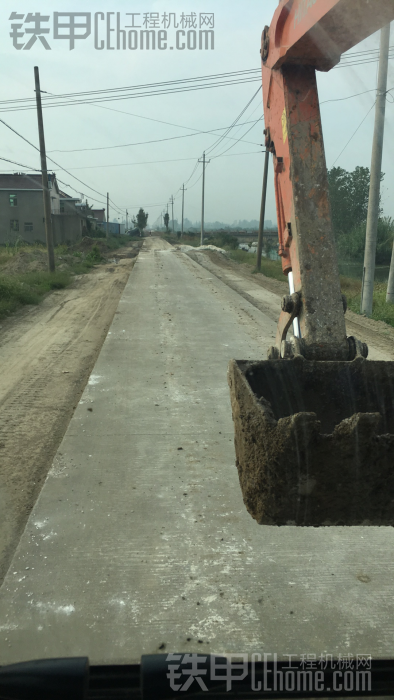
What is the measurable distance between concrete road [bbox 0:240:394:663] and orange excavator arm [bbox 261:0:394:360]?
1.33m

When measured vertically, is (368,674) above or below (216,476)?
above

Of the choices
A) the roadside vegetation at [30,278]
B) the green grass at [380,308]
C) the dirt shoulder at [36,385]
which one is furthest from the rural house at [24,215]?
the green grass at [380,308]

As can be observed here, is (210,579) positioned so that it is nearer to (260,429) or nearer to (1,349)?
(260,429)

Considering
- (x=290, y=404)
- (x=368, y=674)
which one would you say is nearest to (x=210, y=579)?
(x=290, y=404)

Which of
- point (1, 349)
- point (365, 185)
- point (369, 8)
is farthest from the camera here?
point (365, 185)

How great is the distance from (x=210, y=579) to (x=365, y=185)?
29.9 metres

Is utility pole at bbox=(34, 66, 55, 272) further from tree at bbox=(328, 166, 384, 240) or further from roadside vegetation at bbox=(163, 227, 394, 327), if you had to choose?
tree at bbox=(328, 166, 384, 240)

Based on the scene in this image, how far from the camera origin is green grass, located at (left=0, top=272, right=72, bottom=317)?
1364cm

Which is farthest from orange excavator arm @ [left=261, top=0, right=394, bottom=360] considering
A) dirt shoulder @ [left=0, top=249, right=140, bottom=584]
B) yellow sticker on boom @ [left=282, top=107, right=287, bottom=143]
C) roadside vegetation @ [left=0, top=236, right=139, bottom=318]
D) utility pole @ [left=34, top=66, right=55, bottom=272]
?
utility pole @ [left=34, top=66, right=55, bottom=272]

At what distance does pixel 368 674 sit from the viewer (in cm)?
127

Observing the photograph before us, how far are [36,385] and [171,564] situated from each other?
14.4 feet

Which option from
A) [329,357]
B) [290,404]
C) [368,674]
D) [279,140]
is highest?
[279,140]

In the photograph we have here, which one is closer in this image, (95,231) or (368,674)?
(368,674)

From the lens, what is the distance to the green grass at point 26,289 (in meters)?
13.6
